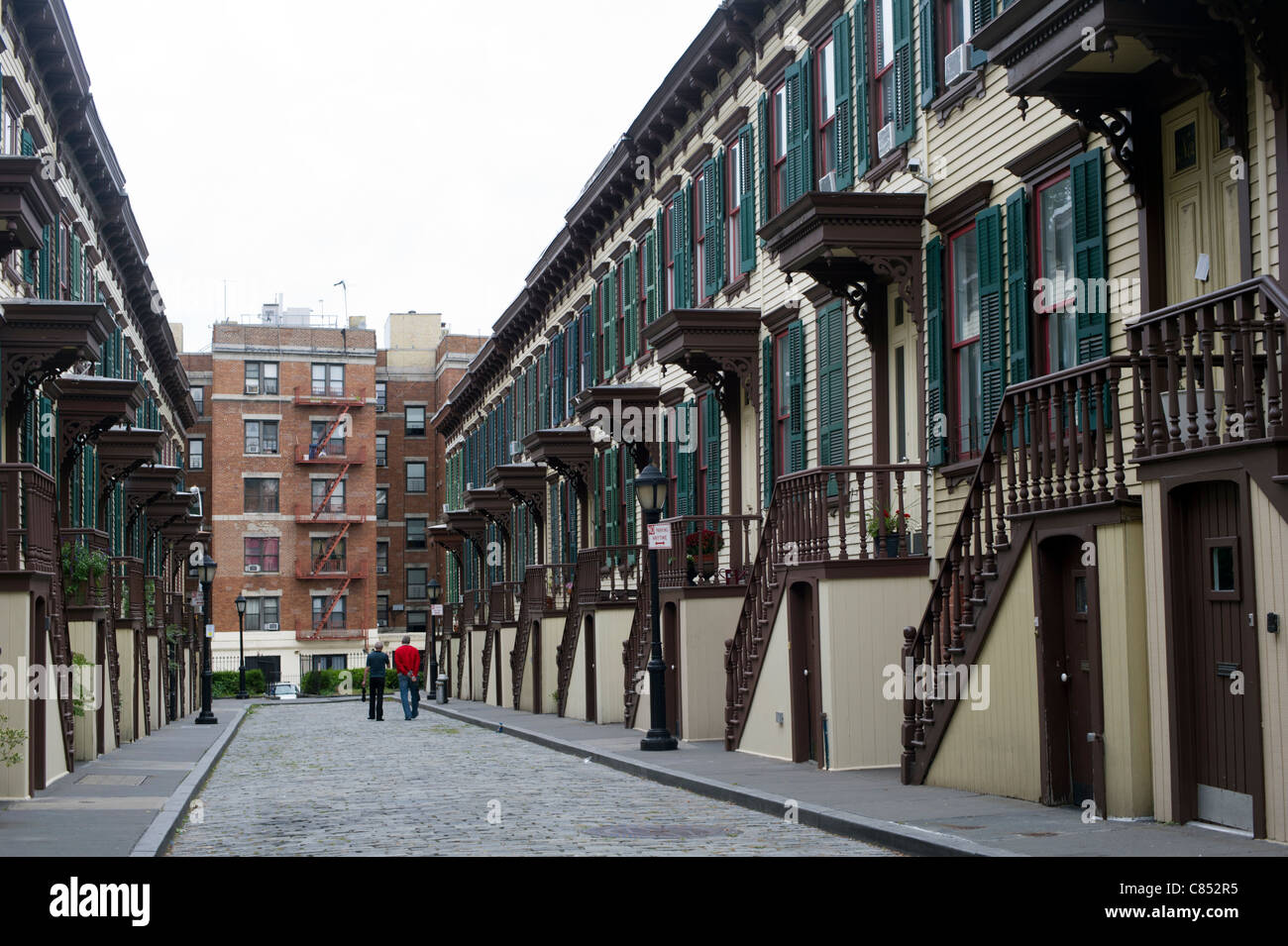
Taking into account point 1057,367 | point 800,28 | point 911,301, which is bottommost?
point 1057,367

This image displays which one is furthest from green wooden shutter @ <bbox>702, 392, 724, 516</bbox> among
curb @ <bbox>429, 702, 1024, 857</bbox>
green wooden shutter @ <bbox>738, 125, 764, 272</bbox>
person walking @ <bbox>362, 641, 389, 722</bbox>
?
person walking @ <bbox>362, 641, 389, 722</bbox>

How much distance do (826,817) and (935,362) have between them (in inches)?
251

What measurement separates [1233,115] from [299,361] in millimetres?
73236

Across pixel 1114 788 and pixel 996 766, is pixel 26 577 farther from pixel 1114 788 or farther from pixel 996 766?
pixel 1114 788

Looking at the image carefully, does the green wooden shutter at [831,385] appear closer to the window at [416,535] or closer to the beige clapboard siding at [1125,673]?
the beige clapboard siding at [1125,673]

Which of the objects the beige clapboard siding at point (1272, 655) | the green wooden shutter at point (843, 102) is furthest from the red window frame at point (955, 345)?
the beige clapboard siding at point (1272, 655)

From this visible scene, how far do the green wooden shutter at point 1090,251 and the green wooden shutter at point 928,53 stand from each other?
3.71m

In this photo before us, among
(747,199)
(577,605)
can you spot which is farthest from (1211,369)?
(577,605)

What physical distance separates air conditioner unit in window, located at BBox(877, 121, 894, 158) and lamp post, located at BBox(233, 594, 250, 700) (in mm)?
54740

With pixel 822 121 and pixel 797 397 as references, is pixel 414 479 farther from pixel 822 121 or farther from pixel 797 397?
pixel 822 121

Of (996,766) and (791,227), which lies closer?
(996,766)

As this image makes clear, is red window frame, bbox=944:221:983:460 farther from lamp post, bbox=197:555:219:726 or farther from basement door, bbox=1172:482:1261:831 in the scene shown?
lamp post, bbox=197:555:219:726
